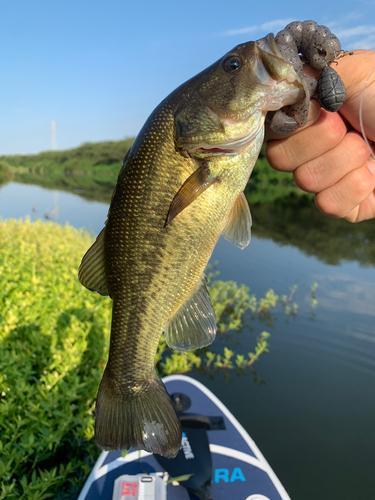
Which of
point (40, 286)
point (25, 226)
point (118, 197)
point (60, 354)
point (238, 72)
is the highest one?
point (238, 72)

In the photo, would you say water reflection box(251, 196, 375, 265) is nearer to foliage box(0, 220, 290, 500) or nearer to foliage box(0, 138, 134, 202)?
foliage box(0, 220, 290, 500)

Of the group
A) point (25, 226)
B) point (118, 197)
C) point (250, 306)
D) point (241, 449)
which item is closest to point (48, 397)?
point (241, 449)

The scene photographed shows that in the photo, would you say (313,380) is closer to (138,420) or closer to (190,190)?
(138,420)

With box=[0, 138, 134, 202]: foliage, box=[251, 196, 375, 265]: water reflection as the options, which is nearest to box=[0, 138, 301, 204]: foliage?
box=[0, 138, 134, 202]: foliage

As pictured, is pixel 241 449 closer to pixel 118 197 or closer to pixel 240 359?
pixel 240 359

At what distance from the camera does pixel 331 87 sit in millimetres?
1611

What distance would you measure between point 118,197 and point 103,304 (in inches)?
188

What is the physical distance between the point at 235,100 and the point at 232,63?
0.17m

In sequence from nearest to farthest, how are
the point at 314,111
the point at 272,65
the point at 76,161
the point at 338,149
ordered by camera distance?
the point at 272,65 < the point at 314,111 < the point at 338,149 < the point at 76,161

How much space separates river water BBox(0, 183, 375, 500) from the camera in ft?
16.4

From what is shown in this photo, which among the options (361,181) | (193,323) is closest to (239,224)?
(193,323)

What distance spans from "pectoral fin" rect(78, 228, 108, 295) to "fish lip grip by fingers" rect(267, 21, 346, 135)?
41.2 inches

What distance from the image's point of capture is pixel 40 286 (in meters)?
5.61

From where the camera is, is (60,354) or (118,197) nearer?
(118,197)
